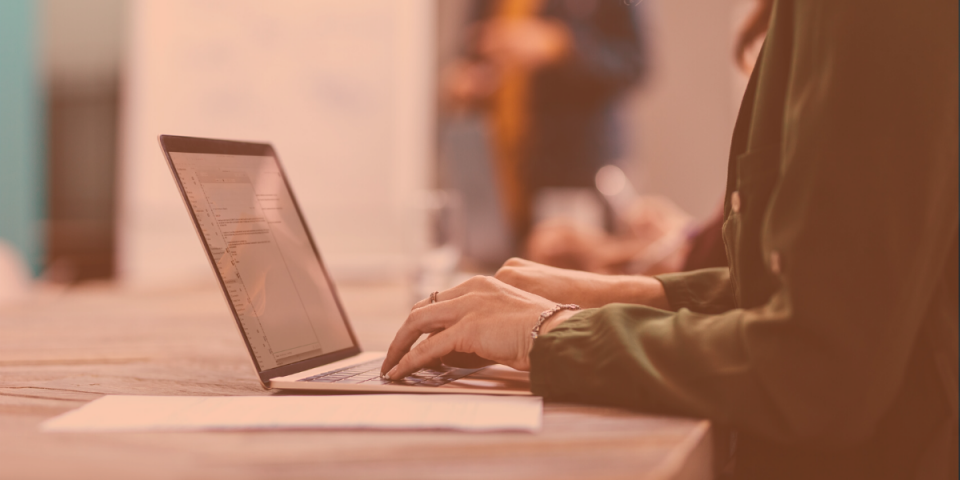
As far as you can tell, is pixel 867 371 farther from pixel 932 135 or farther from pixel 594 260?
pixel 594 260

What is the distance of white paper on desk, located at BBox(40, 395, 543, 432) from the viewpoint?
1.53 feet

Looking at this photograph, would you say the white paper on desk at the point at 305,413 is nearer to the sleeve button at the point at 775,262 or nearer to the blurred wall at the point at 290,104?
the sleeve button at the point at 775,262

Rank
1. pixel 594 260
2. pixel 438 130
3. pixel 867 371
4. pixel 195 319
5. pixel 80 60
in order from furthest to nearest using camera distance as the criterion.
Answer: pixel 438 130 < pixel 80 60 < pixel 594 260 < pixel 195 319 < pixel 867 371

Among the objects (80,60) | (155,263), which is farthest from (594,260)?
(80,60)

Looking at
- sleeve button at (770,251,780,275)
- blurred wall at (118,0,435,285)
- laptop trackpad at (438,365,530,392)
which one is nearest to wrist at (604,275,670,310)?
laptop trackpad at (438,365,530,392)

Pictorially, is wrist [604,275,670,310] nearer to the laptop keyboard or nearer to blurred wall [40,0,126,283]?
the laptop keyboard

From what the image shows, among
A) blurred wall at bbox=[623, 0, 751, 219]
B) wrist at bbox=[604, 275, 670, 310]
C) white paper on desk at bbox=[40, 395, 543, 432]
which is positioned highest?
blurred wall at bbox=[623, 0, 751, 219]

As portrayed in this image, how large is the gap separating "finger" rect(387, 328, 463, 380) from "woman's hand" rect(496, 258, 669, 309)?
0.13m

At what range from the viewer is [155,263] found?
144 inches

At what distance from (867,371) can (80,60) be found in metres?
3.97

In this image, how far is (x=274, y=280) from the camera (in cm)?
68

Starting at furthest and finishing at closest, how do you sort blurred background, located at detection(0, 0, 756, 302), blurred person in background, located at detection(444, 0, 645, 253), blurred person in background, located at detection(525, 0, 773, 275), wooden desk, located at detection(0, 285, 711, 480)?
blurred background, located at detection(0, 0, 756, 302)
blurred person in background, located at detection(444, 0, 645, 253)
blurred person in background, located at detection(525, 0, 773, 275)
wooden desk, located at detection(0, 285, 711, 480)

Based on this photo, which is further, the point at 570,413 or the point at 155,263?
the point at 155,263

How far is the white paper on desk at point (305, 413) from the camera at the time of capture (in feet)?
1.53
